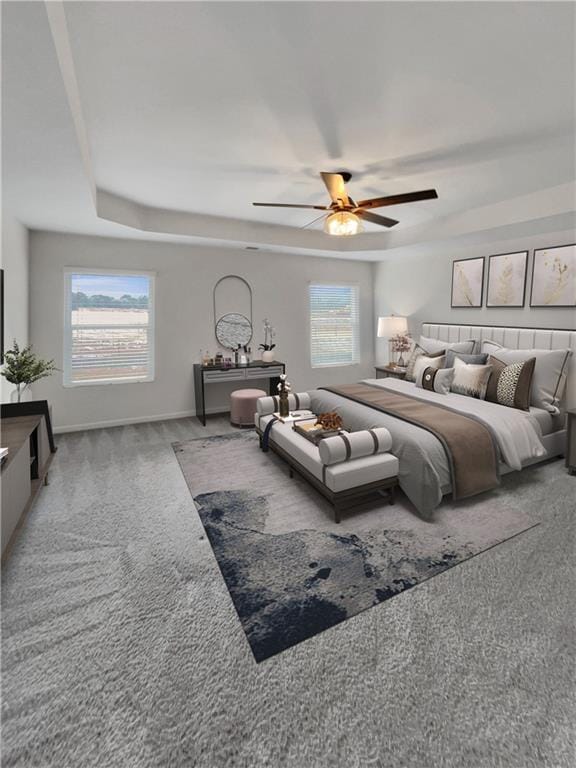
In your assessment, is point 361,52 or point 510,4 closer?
point 510,4

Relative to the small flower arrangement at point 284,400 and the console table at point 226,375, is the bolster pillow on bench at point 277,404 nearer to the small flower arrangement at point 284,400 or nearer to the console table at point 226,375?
the small flower arrangement at point 284,400

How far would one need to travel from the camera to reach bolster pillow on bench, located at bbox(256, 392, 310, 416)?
3.92 metres

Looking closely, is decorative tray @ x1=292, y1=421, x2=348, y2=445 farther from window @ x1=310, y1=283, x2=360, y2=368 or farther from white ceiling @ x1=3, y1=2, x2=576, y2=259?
window @ x1=310, y1=283, x2=360, y2=368

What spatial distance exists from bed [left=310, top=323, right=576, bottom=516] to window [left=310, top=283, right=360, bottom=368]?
2.04 metres

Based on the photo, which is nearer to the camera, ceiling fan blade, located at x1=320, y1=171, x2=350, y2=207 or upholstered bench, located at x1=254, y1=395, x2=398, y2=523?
upholstered bench, located at x1=254, y1=395, x2=398, y2=523

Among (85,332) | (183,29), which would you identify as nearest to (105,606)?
(183,29)

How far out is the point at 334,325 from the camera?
21.8 ft

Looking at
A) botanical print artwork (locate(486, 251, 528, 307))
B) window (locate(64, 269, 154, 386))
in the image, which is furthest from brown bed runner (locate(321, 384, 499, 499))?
window (locate(64, 269, 154, 386))

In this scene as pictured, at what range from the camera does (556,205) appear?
11.4 feet

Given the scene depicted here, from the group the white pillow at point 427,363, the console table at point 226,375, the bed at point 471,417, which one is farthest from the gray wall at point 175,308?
the white pillow at point 427,363

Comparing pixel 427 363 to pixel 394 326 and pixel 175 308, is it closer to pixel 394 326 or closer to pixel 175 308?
pixel 394 326

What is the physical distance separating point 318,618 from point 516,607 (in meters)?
1.02

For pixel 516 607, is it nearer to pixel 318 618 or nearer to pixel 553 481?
pixel 318 618

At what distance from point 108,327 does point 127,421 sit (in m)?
1.35
